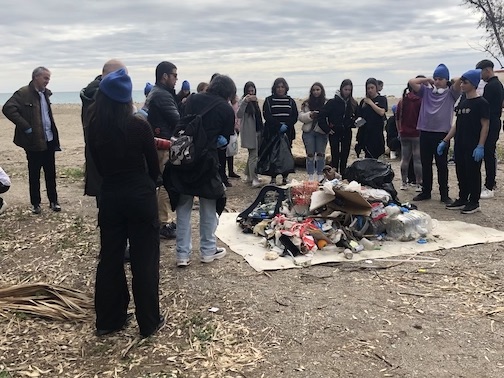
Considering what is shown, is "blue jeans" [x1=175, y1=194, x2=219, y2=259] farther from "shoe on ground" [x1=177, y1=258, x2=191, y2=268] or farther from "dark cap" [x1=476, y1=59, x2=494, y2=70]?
"dark cap" [x1=476, y1=59, x2=494, y2=70]

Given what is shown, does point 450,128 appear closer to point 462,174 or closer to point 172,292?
point 462,174

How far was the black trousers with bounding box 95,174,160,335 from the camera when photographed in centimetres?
337

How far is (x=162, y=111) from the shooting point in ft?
16.9

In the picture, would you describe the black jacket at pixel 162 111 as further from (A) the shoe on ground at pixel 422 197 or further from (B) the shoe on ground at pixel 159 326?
(A) the shoe on ground at pixel 422 197

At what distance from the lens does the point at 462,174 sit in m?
6.94

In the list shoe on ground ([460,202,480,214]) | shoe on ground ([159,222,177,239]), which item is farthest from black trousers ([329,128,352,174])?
shoe on ground ([159,222,177,239])

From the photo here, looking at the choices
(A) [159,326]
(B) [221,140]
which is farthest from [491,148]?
(A) [159,326]

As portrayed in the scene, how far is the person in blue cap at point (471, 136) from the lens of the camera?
645 cm

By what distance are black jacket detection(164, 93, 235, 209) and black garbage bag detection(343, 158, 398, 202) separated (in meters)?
2.39

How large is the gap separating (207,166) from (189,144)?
0.92 ft

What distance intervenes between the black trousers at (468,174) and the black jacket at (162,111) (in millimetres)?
3853

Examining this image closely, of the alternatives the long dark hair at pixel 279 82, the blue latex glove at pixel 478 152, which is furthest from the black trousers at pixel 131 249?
the long dark hair at pixel 279 82

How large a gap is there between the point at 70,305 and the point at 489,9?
18.4 m

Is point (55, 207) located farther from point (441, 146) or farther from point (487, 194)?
point (487, 194)
